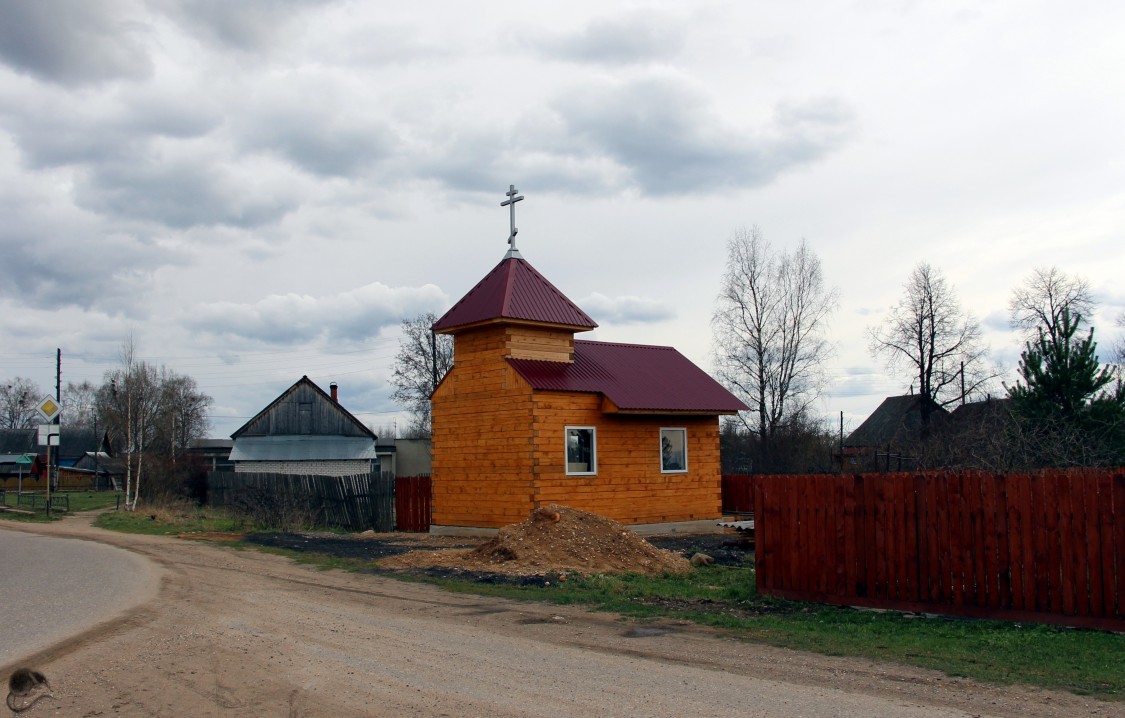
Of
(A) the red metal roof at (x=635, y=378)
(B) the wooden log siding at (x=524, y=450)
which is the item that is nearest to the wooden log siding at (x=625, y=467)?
(B) the wooden log siding at (x=524, y=450)

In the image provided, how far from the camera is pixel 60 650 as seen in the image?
9.31 meters

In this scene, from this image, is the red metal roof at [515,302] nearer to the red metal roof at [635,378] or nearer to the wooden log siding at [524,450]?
the wooden log siding at [524,450]

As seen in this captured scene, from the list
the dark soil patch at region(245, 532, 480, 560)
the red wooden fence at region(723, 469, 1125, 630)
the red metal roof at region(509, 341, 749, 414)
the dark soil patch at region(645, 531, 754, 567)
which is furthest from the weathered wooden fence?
the red wooden fence at region(723, 469, 1125, 630)

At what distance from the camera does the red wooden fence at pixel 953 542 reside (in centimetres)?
1001

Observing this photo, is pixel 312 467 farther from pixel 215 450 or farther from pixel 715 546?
pixel 715 546

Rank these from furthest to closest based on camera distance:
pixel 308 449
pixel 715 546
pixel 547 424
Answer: pixel 308 449 → pixel 547 424 → pixel 715 546

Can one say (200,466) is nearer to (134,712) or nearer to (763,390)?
(763,390)

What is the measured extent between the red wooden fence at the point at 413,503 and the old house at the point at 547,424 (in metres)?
1.84

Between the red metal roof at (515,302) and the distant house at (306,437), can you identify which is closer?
the red metal roof at (515,302)

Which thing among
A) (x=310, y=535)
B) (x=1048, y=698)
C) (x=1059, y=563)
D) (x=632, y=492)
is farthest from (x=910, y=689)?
(x=310, y=535)

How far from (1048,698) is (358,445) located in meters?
47.6

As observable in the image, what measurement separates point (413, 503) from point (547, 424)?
6574 millimetres

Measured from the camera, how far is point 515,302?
78.6ft

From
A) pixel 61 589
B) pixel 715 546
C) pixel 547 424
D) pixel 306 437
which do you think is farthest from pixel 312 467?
pixel 61 589
